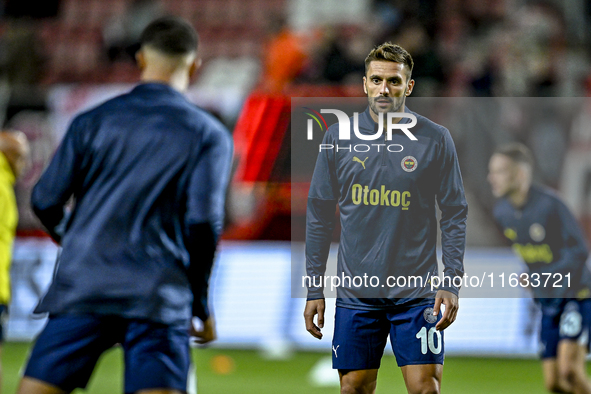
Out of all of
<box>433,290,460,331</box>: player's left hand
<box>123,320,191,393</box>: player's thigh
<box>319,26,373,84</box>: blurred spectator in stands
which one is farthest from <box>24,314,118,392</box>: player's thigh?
<box>319,26,373,84</box>: blurred spectator in stands

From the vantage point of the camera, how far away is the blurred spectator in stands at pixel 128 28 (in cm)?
1287

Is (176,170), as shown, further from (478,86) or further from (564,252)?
(478,86)

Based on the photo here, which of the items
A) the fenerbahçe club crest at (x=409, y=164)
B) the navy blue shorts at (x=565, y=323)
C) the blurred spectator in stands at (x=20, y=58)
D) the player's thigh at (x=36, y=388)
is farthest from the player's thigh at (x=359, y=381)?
the blurred spectator in stands at (x=20, y=58)

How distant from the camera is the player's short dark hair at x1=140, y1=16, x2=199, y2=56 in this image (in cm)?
298

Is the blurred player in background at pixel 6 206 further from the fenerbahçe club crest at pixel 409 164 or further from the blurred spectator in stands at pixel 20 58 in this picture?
the blurred spectator in stands at pixel 20 58

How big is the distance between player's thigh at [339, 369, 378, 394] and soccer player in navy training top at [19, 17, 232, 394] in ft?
1.97

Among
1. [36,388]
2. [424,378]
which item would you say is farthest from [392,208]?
[36,388]

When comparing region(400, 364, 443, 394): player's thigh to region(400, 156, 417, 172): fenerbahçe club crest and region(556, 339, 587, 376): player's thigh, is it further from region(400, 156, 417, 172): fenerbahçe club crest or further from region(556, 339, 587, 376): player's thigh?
region(556, 339, 587, 376): player's thigh

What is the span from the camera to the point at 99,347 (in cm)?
284

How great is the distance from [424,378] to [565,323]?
3.12m

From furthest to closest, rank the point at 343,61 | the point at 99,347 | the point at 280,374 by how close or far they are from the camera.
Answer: the point at 343,61 < the point at 280,374 < the point at 99,347

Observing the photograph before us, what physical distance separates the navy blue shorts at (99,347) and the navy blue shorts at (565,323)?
143 inches

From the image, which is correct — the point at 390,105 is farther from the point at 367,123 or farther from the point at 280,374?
the point at 280,374

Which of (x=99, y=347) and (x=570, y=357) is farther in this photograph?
(x=570, y=357)
